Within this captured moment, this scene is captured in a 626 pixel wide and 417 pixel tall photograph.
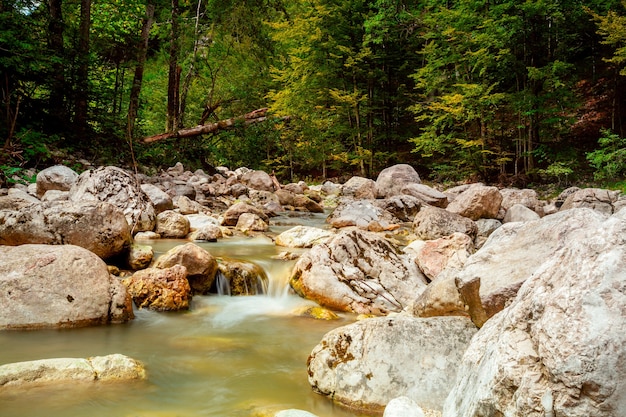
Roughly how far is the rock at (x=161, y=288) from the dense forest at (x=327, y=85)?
6.29 m

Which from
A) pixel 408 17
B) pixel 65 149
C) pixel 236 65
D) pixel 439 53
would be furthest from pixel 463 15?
pixel 65 149

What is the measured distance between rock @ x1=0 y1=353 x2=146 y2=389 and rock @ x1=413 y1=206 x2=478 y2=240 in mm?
6405

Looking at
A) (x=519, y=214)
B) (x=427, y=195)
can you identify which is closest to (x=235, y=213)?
(x=427, y=195)

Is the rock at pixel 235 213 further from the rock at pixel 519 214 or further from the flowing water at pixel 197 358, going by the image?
the rock at pixel 519 214

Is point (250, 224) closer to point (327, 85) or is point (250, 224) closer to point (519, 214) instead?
point (519, 214)

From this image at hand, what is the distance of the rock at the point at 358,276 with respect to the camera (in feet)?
16.6

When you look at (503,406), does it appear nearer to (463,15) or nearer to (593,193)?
(593,193)

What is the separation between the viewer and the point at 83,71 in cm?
1236

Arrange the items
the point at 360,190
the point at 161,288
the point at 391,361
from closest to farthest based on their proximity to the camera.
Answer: the point at 391,361
the point at 161,288
the point at 360,190

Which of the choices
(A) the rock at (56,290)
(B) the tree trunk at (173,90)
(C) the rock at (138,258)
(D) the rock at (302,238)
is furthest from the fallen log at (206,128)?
(A) the rock at (56,290)

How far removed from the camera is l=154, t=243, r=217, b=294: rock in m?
5.37

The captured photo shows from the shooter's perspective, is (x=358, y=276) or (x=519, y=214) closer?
(x=358, y=276)

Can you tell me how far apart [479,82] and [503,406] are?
17.0 m

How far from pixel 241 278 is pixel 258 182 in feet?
32.0
